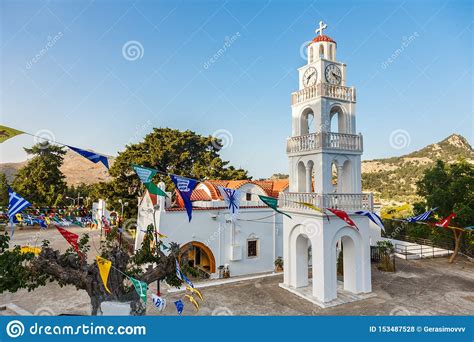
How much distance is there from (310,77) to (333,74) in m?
0.95

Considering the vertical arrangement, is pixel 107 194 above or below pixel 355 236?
above

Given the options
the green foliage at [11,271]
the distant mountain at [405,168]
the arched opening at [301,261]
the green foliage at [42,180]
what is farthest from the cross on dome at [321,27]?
the distant mountain at [405,168]

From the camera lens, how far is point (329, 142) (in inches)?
483

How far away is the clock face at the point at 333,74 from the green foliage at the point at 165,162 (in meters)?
21.4

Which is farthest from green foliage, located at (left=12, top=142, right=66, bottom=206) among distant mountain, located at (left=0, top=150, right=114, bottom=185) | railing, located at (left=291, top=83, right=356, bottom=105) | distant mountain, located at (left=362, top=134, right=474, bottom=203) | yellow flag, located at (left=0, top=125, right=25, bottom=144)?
distant mountain, located at (left=0, top=150, right=114, bottom=185)

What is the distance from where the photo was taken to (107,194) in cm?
3319

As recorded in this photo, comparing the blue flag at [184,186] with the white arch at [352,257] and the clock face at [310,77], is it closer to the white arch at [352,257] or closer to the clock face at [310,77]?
the white arch at [352,257]

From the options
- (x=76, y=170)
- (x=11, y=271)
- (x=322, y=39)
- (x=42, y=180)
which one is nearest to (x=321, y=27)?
(x=322, y=39)

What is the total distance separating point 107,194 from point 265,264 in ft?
70.8

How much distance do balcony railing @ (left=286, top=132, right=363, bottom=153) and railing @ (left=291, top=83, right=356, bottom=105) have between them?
1651 millimetres

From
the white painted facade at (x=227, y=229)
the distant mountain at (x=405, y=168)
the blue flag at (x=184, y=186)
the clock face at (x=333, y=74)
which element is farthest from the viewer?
the distant mountain at (x=405, y=168)

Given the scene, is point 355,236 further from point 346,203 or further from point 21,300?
point 21,300

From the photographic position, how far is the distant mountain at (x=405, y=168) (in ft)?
200

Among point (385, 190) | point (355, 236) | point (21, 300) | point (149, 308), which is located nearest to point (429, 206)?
point (355, 236)
